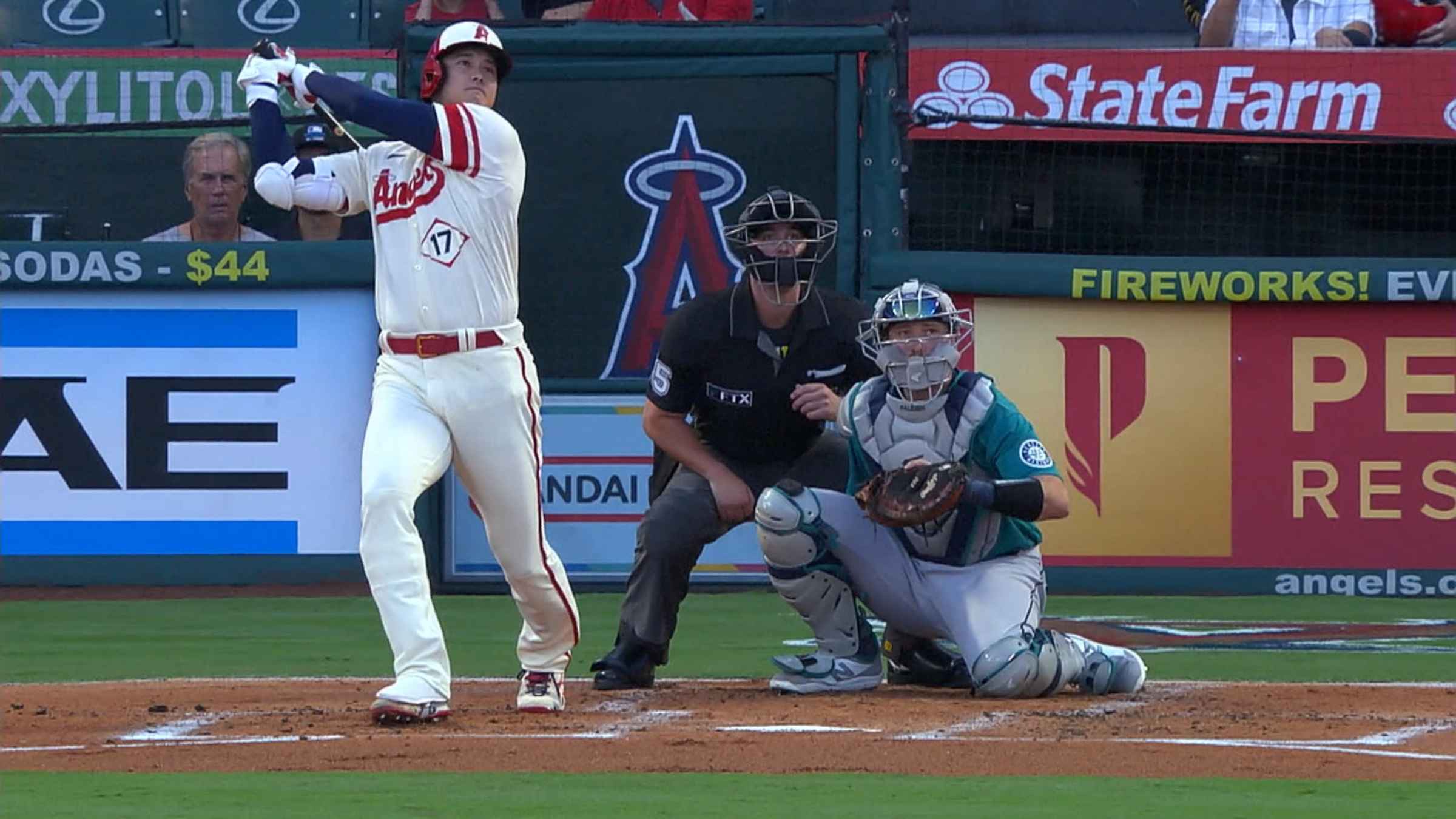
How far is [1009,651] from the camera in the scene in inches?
256

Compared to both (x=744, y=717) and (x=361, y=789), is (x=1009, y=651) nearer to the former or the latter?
(x=744, y=717)

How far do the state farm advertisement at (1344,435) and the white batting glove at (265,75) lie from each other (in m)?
5.58

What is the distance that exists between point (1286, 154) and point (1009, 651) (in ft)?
16.6

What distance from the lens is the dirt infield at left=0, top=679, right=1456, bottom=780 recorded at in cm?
521

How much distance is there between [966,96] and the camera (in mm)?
10680

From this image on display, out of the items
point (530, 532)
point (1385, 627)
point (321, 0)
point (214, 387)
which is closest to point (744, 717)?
point (530, 532)

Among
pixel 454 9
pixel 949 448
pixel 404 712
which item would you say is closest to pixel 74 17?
pixel 454 9

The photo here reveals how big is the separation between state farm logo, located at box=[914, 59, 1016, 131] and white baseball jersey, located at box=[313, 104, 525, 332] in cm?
474

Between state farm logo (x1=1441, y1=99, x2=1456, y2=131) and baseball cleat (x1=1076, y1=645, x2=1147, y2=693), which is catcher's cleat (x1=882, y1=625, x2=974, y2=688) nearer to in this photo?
baseball cleat (x1=1076, y1=645, x2=1147, y2=693)

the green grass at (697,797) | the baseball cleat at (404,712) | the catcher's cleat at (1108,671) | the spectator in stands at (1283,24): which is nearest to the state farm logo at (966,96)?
the spectator in stands at (1283,24)

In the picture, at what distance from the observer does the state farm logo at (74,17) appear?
45.3 feet

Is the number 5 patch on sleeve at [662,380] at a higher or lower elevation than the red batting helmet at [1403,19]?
lower

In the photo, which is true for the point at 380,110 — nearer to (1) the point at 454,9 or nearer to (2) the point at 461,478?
(2) the point at 461,478

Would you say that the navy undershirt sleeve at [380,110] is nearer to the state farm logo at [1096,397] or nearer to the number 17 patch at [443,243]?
the number 17 patch at [443,243]
